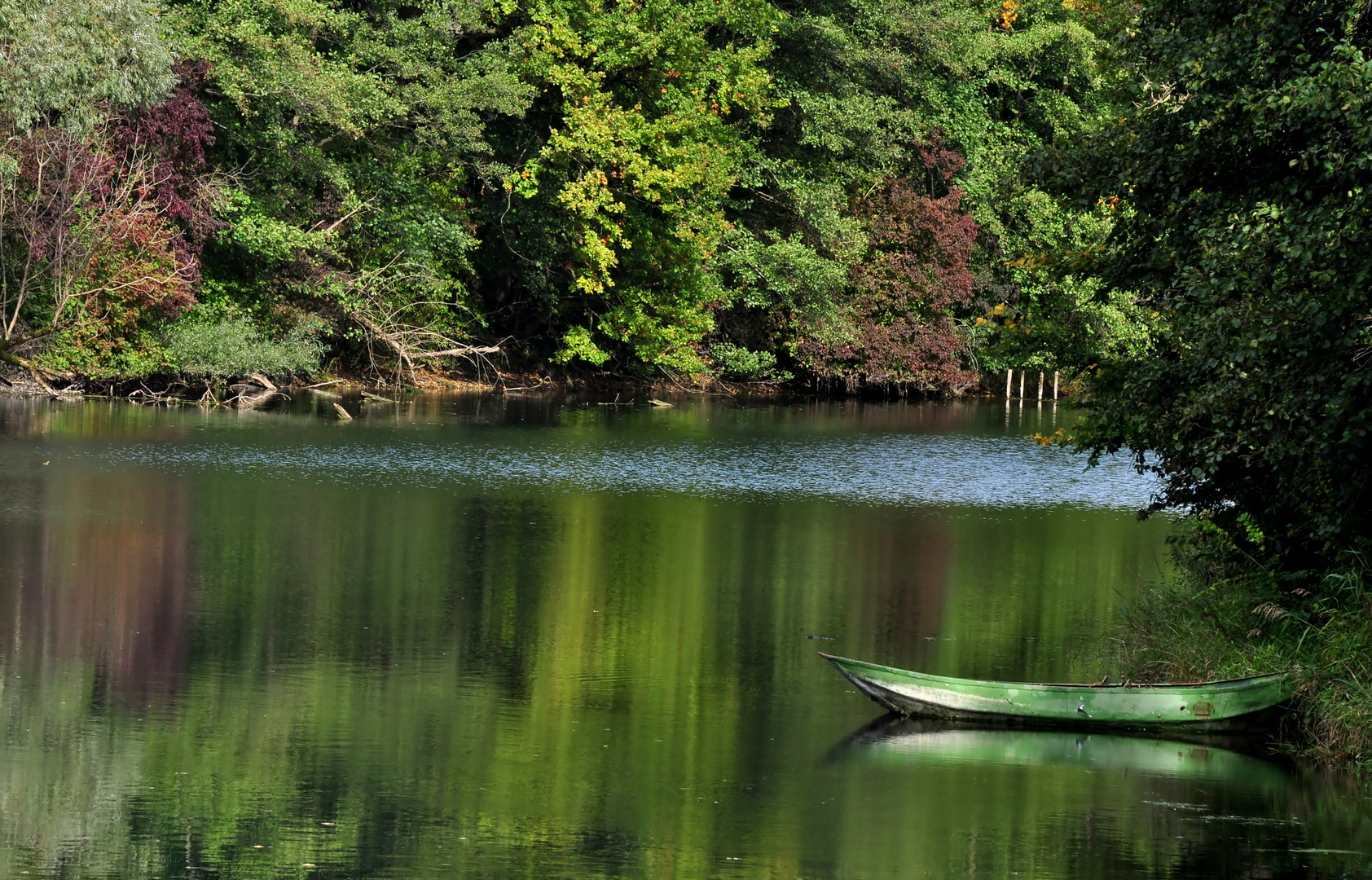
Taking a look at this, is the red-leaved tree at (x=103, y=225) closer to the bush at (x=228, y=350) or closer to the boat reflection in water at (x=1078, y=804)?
the bush at (x=228, y=350)

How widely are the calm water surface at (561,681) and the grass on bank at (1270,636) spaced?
50 centimetres

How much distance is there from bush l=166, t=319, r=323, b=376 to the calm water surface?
32.0 feet

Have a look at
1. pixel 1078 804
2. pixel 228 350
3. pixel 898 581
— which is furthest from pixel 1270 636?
pixel 228 350

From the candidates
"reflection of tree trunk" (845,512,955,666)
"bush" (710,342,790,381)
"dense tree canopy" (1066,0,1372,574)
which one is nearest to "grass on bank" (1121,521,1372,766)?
"dense tree canopy" (1066,0,1372,574)

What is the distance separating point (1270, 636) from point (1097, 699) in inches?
82.6

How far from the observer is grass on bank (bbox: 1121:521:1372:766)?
12.2 meters

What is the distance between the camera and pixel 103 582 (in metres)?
17.3

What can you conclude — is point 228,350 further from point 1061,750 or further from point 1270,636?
point 1270,636

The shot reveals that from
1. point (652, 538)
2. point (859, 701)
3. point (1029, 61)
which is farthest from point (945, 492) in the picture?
point (1029, 61)

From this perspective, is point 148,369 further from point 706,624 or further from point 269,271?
point 706,624

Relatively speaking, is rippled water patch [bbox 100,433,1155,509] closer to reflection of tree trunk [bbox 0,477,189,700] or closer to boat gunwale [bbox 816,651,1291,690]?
reflection of tree trunk [bbox 0,477,189,700]

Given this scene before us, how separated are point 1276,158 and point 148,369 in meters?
30.3

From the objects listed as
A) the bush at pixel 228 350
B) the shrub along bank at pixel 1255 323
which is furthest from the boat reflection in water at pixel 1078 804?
the bush at pixel 228 350

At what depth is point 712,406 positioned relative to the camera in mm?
44688
